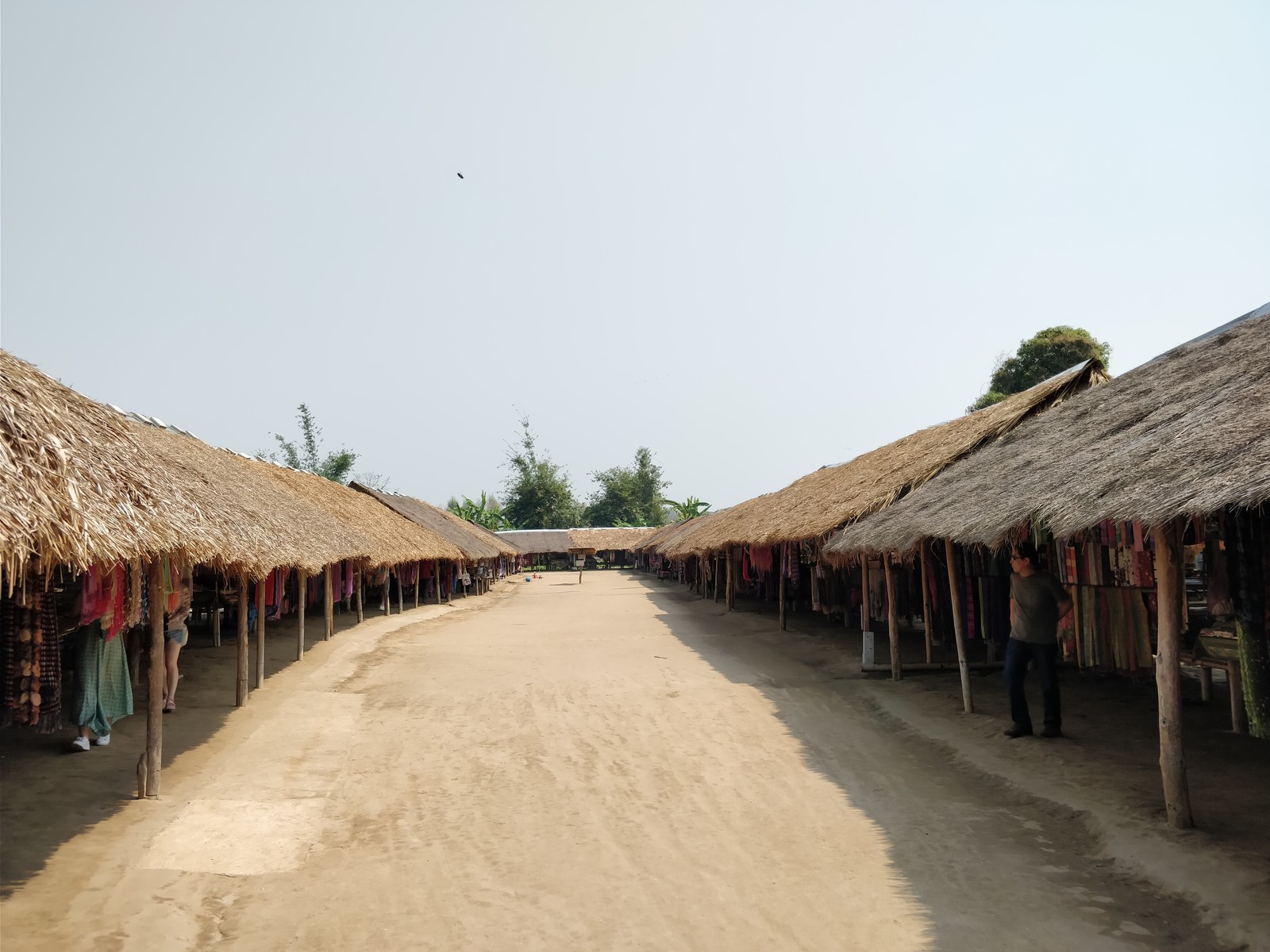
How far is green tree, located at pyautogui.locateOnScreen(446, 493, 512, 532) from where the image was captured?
55.5 metres

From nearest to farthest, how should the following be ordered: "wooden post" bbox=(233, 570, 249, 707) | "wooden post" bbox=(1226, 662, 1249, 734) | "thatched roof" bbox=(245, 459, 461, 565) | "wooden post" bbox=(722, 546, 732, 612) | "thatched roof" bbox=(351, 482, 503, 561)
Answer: "wooden post" bbox=(1226, 662, 1249, 734)
"wooden post" bbox=(233, 570, 249, 707)
"thatched roof" bbox=(245, 459, 461, 565)
"wooden post" bbox=(722, 546, 732, 612)
"thatched roof" bbox=(351, 482, 503, 561)

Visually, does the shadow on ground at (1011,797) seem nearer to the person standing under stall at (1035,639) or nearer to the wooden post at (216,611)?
the person standing under stall at (1035,639)

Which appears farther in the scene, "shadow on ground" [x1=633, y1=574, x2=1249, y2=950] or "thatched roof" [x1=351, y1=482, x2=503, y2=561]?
"thatched roof" [x1=351, y1=482, x2=503, y2=561]

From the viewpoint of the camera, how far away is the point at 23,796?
5746mm

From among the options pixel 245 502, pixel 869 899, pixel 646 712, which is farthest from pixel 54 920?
pixel 245 502

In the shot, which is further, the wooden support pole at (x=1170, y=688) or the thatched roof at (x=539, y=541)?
the thatched roof at (x=539, y=541)

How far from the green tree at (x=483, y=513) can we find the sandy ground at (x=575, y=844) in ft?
146

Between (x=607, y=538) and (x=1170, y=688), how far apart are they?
54.4 meters

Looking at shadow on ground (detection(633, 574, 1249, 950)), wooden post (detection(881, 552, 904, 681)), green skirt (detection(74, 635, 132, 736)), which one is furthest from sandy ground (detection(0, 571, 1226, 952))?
wooden post (detection(881, 552, 904, 681))

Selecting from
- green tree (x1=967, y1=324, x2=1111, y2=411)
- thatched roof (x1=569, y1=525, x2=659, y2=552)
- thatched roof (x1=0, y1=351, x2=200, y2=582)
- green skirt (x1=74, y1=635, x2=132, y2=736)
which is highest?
green tree (x1=967, y1=324, x2=1111, y2=411)

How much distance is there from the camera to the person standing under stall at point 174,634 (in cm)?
818

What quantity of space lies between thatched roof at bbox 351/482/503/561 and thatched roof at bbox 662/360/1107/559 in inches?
424

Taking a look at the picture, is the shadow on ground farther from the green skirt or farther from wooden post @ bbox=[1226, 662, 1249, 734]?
the green skirt

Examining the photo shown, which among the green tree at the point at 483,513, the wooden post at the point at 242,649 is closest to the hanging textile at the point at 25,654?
the wooden post at the point at 242,649
